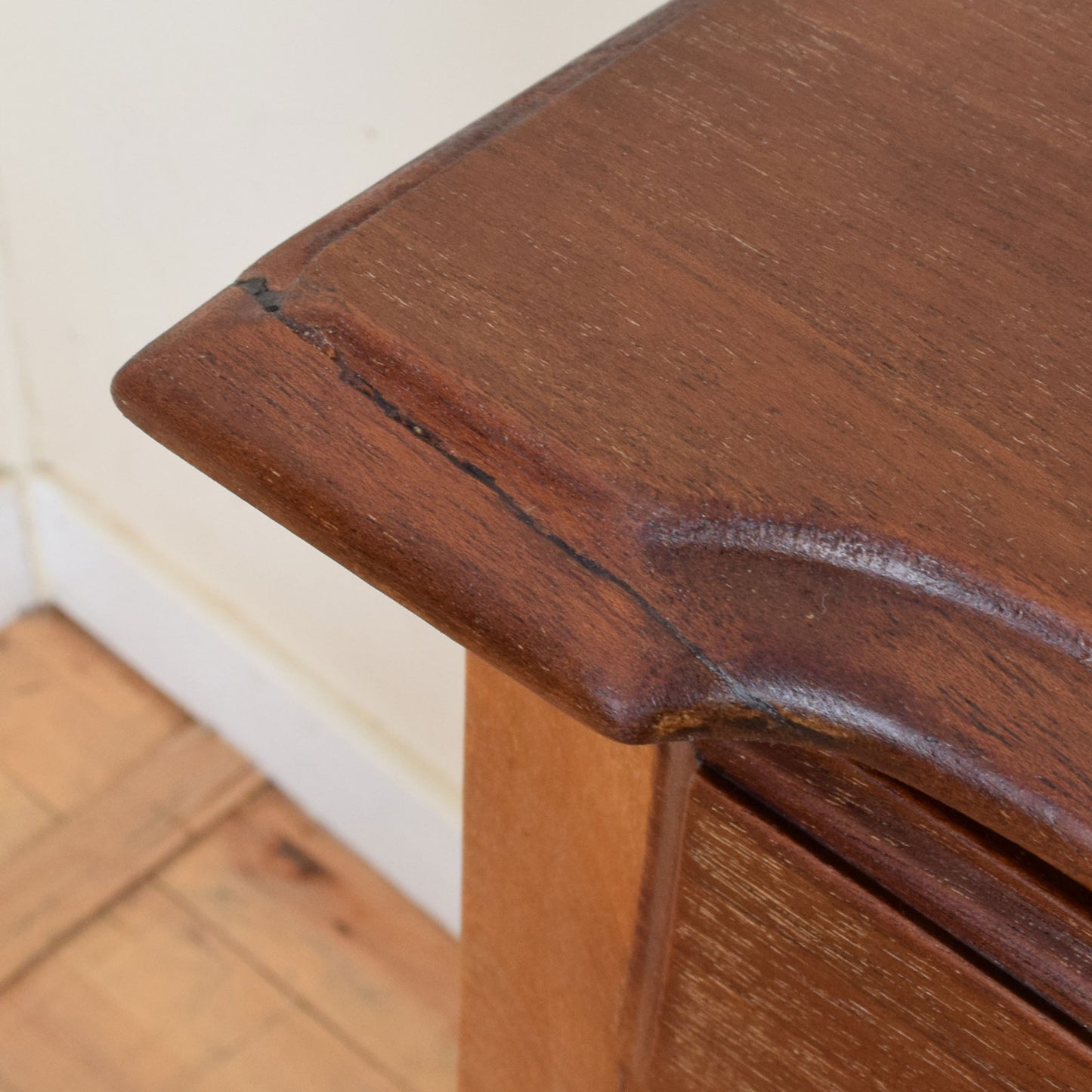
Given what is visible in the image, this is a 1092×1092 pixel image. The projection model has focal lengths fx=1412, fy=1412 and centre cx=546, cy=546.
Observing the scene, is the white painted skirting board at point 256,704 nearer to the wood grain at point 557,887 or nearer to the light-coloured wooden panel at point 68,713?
the light-coloured wooden panel at point 68,713

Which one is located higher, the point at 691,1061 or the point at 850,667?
the point at 850,667

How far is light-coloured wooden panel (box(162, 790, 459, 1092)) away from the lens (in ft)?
3.54

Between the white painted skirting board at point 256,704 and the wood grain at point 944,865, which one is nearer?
the wood grain at point 944,865

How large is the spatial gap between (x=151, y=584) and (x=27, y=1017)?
0.35m

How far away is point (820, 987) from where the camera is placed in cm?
29

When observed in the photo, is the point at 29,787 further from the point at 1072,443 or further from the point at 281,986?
the point at 1072,443

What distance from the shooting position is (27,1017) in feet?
3.47

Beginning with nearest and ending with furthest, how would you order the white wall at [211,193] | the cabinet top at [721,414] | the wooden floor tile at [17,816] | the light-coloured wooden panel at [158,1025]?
the cabinet top at [721,414] < the white wall at [211,193] < the light-coloured wooden panel at [158,1025] < the wooden floor tile at [17,816]

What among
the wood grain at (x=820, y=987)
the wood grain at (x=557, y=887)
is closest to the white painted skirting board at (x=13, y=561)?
the wood grain at (x=557, y=887)

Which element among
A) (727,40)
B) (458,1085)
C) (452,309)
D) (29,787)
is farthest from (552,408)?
(29,787)

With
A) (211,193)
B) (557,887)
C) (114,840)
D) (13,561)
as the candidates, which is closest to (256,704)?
(114,840)

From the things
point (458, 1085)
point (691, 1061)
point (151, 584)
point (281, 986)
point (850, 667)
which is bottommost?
point (281, 986)

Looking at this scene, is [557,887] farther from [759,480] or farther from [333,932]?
[333,932]

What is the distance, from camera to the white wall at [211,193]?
29.3 inches
